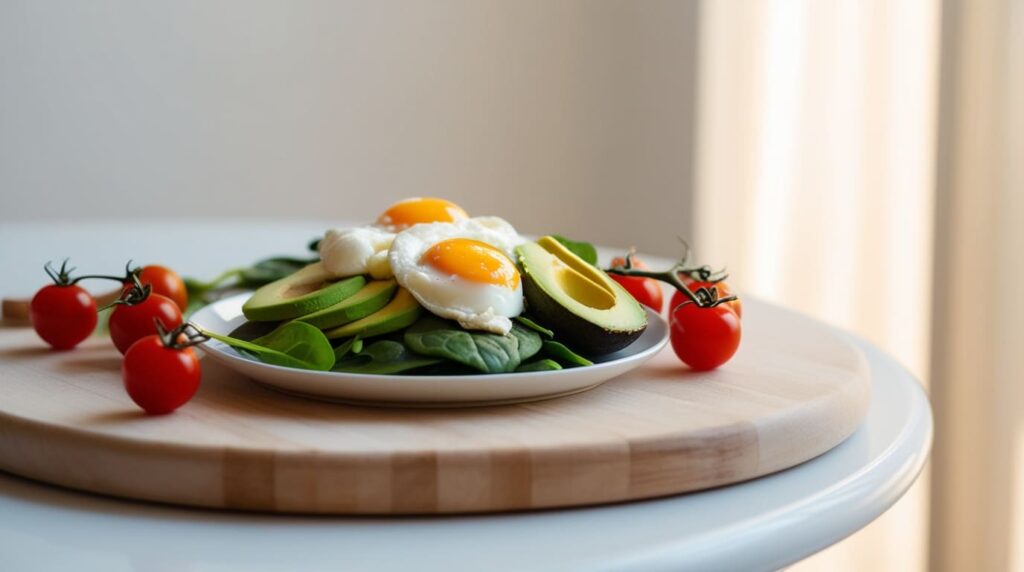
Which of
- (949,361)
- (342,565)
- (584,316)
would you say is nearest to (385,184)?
(949,361)

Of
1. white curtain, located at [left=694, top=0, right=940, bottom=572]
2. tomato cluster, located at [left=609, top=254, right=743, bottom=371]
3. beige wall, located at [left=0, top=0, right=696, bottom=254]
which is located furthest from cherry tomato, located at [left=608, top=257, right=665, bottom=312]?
beige wall, located at [left=0, top=0, right=696, bottom=254]

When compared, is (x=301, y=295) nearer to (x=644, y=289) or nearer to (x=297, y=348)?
(x=297, y=348)

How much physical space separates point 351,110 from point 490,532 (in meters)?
3.92

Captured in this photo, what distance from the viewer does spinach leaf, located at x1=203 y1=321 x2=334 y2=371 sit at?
1050 mm

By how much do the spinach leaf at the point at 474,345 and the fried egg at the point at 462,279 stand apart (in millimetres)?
18

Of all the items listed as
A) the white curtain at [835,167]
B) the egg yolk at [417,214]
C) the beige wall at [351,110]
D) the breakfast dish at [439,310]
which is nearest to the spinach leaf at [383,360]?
the breakfast dish at [439,310]

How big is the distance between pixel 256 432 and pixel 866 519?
1.80ft

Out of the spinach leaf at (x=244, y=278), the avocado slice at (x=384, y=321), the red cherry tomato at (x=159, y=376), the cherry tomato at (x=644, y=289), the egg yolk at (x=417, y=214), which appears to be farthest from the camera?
the spinach leaf at (x=244, y=278)

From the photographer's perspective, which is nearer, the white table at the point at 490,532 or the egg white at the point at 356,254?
the white table at the point at 490,532

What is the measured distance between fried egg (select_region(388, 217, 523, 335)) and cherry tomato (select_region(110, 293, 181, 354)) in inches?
11.9

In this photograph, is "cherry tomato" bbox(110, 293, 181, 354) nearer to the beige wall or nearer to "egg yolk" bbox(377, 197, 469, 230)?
"egg yolk" bbox(377, 197, 469, 230)

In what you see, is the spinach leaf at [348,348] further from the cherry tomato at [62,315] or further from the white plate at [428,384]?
the cherry tomato at [62,315]

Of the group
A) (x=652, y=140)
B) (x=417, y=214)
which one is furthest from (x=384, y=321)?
(x=652, y=140)

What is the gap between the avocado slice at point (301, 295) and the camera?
1120 mm
